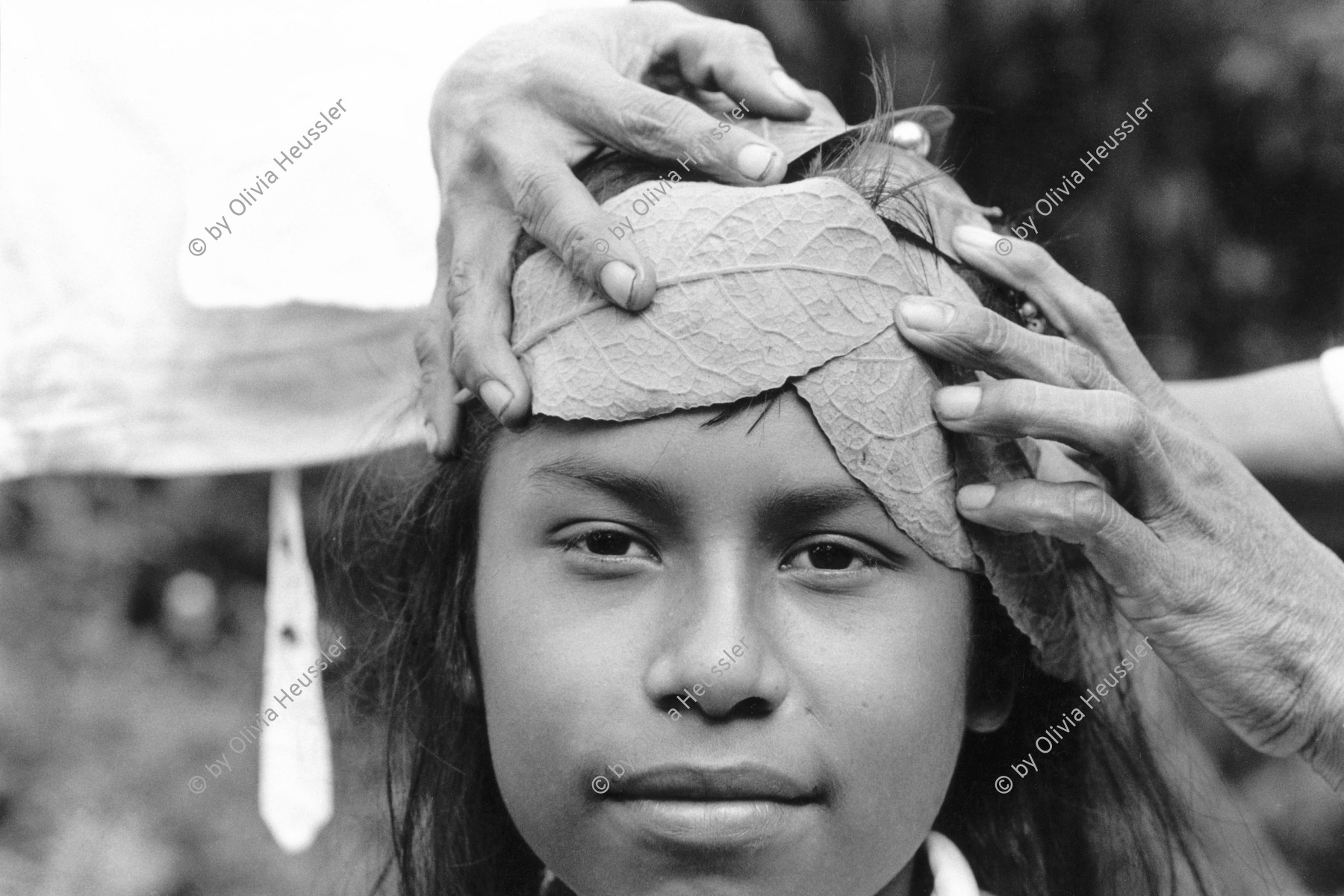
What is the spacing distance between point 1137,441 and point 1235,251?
1.59 m

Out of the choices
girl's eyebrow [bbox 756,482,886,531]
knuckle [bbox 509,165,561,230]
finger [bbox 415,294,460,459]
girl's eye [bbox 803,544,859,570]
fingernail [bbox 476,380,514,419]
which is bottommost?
finger [bbox 415,294,460,459]

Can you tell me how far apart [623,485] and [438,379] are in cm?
43

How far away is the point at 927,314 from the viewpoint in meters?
1.65

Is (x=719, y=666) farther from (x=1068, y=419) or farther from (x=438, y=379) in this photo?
(x=438, y=379)

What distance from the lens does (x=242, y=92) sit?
2.56 m

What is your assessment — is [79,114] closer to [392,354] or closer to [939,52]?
[392,354]

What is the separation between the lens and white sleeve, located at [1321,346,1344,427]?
238 centimetres

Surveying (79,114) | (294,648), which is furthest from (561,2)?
(294,648)

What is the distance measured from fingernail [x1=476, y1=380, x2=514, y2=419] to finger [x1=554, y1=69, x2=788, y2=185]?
0.37 meters

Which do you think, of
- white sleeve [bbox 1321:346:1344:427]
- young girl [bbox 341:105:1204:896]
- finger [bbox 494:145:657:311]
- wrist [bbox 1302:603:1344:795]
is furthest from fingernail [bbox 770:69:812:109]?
white sleeve [bbox 1321:346:1344:427]

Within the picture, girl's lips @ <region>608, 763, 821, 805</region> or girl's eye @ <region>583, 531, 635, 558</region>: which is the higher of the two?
girl's eye @ <region>583, 531, 635, 558</region>

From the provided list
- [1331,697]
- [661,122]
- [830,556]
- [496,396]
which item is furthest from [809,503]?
[1331,697]

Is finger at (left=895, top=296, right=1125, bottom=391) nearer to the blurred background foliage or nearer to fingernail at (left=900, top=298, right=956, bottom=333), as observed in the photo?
fingernail at (left=900, top=298, right=956, bottom=333)

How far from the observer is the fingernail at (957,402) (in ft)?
5.34
